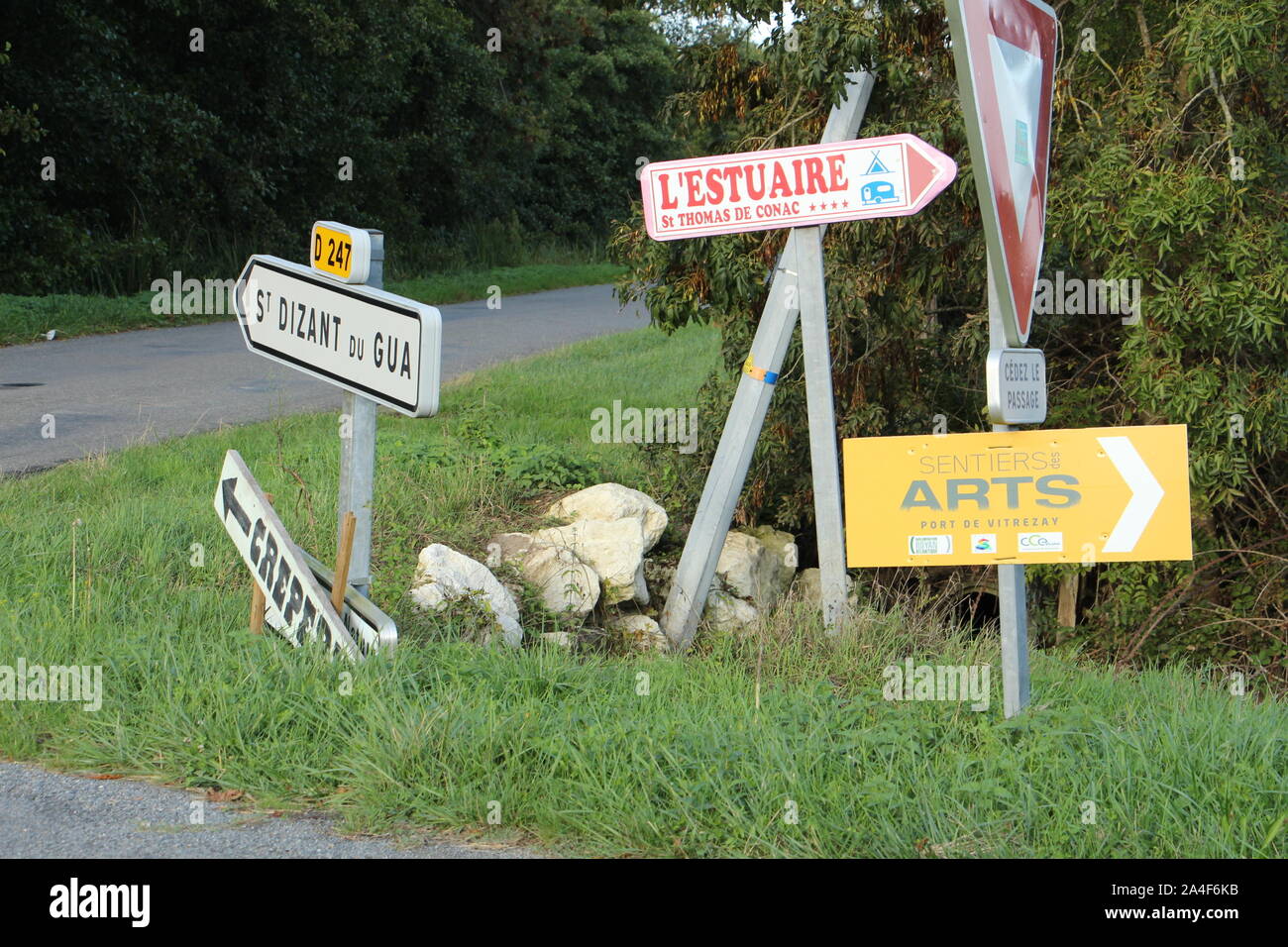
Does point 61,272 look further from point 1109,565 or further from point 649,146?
point 649,146

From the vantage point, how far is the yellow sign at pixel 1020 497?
3.63 m

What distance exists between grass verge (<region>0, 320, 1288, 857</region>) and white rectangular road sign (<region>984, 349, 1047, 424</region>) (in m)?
0.96

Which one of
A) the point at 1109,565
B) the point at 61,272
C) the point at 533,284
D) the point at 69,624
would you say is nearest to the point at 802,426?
the point at 1109,565

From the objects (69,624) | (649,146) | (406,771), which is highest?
(649,146)

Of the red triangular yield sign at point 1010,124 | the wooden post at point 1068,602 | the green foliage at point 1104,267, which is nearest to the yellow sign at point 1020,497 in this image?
the red triangular yield sign at point 1010,124

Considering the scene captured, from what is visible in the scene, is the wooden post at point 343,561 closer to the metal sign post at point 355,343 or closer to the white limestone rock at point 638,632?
the metal sign post at point 355,343

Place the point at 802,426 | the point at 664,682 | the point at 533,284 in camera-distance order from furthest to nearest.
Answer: the point at 533,284
the point at 802,426
the point at 664,682

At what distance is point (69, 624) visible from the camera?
197 inches

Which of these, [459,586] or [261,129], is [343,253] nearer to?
[459,586]

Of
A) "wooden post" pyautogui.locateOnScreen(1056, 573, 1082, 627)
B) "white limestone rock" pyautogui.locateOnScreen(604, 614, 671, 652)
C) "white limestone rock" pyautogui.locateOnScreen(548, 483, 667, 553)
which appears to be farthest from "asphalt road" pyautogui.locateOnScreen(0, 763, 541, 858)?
"wooden post" pyautogui.locateOnScreen(1056, 573, 1082, 627)

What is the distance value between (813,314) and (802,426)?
8.80ft

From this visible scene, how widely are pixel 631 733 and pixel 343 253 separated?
6.14ft

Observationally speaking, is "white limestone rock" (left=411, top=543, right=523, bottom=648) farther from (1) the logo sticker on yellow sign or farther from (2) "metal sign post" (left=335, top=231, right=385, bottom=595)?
(1) the logo sticker on yellow sign

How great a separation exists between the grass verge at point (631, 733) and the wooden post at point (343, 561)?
21 cm
